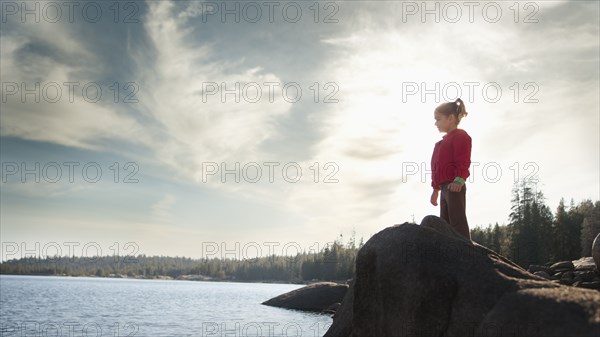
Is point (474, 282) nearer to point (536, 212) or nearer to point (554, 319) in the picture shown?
point (554, 319)

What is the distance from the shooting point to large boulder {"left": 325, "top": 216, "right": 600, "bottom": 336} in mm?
4180

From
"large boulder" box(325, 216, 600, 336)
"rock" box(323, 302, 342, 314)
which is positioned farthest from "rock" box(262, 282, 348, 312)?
"large boulder" box(325, 216, 600, 336)

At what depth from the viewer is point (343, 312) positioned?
7566mm

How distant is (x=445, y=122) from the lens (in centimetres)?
746

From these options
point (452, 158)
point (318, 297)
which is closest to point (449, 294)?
point (452, 158)

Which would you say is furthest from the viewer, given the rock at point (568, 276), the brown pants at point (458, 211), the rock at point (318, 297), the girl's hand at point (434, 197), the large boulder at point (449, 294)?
the rock at point (318, 297)

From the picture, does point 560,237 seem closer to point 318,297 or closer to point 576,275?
point 318,297

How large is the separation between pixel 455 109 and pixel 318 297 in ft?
94.1

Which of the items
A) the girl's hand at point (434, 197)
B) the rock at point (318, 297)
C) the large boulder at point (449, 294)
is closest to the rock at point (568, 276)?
the rock at point (318, 297)

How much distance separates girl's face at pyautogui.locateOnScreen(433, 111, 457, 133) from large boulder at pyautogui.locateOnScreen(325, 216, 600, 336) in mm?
1692

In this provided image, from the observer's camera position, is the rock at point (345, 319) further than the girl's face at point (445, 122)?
No

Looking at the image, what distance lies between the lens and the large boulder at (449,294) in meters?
4.18

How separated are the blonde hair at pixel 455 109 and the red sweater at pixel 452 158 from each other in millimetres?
279

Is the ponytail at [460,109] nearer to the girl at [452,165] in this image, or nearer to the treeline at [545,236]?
the girl at [452,165]
